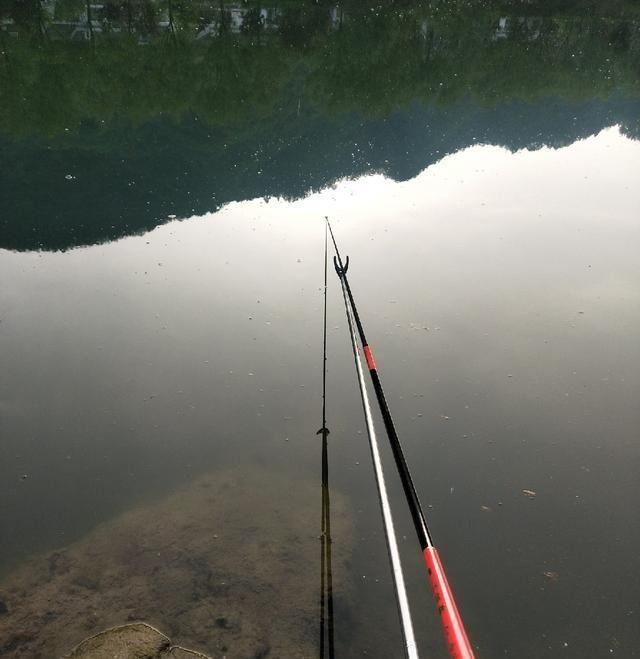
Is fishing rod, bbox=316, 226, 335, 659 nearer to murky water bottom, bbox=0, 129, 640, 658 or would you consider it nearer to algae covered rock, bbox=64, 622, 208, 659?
murky water bottom, bbox=0, 129, 640, 658

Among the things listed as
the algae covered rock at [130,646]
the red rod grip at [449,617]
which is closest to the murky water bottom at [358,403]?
the algae covered rock at [130,646]

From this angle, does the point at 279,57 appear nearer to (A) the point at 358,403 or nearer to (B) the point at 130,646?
(A) the point at 358,403

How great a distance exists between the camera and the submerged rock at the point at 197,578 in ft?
→ 12.0

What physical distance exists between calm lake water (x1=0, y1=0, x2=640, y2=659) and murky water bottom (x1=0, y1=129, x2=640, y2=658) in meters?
0.03

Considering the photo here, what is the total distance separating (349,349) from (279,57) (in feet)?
110

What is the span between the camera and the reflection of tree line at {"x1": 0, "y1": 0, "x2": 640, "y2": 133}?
80.5 feet

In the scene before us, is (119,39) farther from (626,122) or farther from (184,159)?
(626,122)

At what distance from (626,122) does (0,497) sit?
99.2 feet

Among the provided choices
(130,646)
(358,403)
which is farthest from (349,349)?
(130,646)

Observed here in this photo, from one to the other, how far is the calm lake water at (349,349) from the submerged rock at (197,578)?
0.46ft

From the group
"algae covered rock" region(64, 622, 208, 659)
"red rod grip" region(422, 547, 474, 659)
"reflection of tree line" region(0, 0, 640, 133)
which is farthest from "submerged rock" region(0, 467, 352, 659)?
"reflection of tree line" region(0, 0, 640, 133)

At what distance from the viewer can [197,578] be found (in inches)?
161

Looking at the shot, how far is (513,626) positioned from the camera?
387 centimetres

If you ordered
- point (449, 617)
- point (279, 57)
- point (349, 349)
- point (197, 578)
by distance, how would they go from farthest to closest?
1. point (279, 57)
2. point (349, 349)
3. point (197, 578)
4. point (449, 617)
